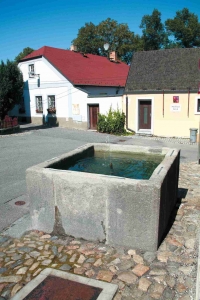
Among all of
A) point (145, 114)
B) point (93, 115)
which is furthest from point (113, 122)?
point (93, 115)

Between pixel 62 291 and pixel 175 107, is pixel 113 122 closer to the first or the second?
pixel 175 107

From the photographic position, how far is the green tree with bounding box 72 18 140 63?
39.6m

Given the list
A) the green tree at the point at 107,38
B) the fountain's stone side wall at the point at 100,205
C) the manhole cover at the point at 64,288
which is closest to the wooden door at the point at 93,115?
the fountain's stone side wall at the point at 100,205

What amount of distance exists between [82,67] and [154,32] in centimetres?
2596

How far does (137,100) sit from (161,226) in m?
13.7

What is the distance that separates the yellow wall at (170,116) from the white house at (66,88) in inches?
96.0

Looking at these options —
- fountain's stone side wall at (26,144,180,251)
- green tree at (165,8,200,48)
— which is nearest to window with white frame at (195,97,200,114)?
fountain's stone side wall at (26,144,180,251)

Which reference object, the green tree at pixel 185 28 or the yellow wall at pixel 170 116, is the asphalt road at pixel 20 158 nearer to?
the yellow wall at pixel 170 116

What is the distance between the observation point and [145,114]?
55.9 ft

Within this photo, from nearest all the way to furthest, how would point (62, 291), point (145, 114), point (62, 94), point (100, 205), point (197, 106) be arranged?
point (62, 291) → point (100, 205) → point (197, 106) → point (145, 114) → point (62, 94)

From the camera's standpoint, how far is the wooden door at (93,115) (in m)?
18.8

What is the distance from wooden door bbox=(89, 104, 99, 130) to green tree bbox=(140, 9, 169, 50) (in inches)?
1114

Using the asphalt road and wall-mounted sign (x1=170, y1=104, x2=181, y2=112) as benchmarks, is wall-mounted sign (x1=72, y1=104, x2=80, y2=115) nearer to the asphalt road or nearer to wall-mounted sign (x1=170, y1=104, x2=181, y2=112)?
the asphalt road

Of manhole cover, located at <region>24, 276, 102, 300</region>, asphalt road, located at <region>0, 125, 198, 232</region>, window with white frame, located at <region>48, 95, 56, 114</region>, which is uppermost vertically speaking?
window with white frame, located at <region>48, 95, 56, 114</region>
